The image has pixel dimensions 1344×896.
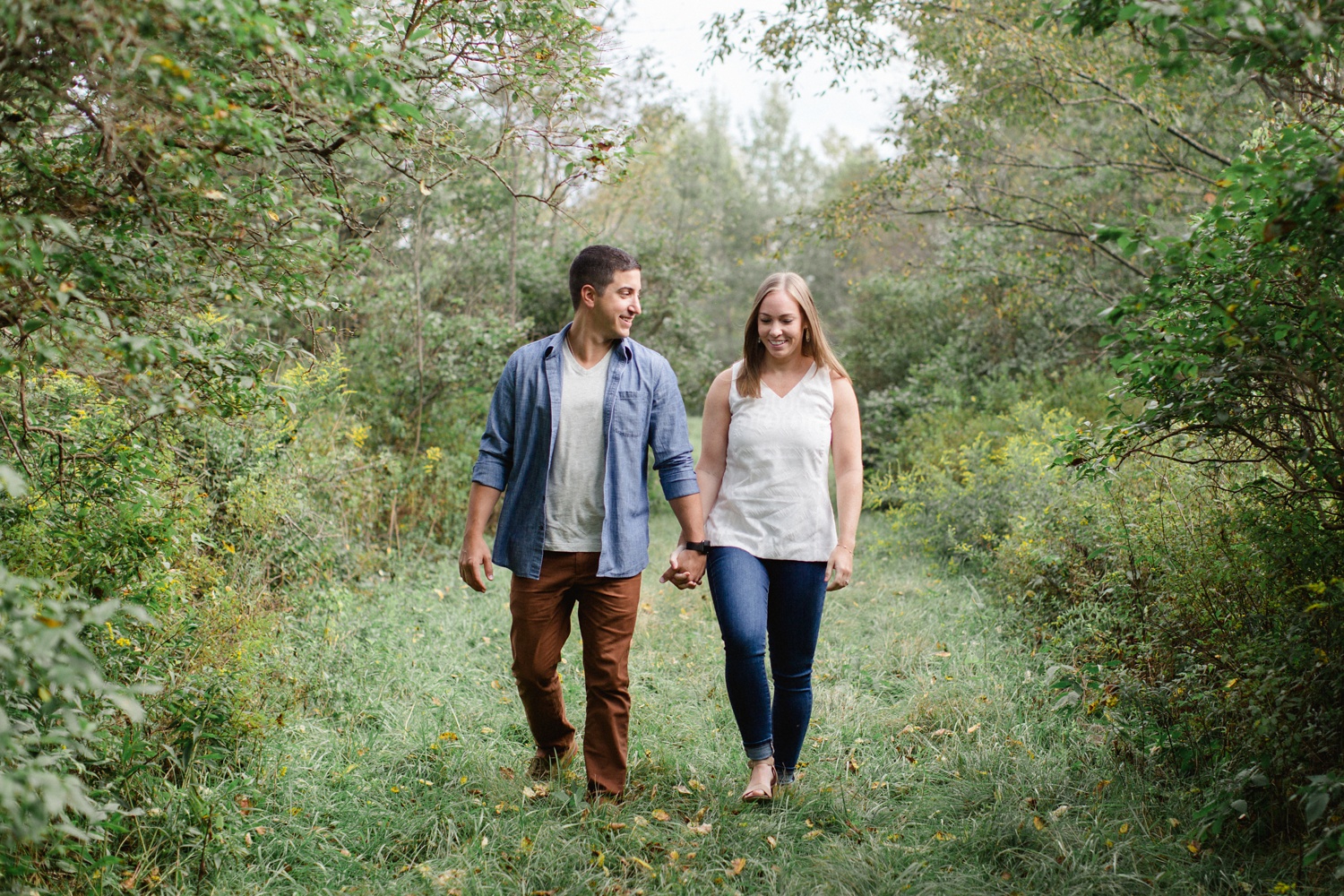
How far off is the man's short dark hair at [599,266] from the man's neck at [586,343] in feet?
0.43

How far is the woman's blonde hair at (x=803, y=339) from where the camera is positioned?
386 cm

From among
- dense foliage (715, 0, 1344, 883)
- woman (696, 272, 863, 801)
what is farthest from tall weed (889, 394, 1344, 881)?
woman (696, 272, 863, 801)

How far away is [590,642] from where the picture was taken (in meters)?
3.80

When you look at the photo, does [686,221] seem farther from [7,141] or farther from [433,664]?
[7,141]

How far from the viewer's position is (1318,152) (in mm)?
2434

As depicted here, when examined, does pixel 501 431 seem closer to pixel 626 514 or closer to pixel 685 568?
pixel 626 514

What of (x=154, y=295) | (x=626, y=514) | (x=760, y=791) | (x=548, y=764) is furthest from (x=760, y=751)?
(x=154, y=295)

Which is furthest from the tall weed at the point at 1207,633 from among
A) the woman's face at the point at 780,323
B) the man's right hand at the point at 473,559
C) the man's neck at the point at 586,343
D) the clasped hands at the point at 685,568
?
the man's right hand at the point at 473,559

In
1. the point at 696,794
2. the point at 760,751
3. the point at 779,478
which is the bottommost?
the point at 696,794

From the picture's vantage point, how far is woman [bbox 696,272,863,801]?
3.68 meters

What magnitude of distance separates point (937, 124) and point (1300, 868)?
861cm

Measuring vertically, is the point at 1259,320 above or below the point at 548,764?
above

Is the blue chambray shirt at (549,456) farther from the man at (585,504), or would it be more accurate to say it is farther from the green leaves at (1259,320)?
the green leaves at (1259,320)

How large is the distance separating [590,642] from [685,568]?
1.58ft
